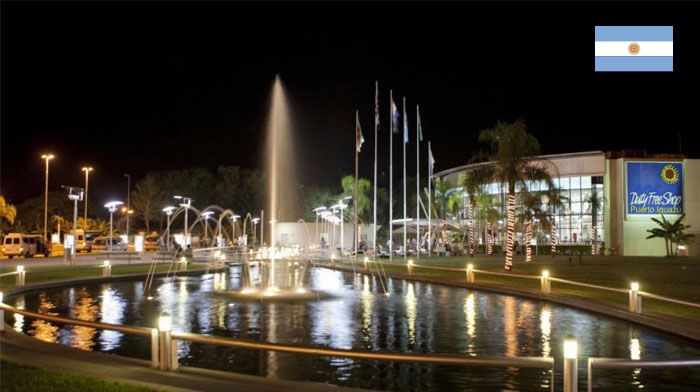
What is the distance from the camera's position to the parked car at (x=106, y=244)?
254ft

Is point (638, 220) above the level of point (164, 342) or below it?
above

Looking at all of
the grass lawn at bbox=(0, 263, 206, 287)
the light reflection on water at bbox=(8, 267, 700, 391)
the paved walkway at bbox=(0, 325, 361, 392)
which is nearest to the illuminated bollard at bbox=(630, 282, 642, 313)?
the light reflection on water at bbox=(8, 267, 700, 391)

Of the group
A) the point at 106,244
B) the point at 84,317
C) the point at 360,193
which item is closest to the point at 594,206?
the point at 360,193

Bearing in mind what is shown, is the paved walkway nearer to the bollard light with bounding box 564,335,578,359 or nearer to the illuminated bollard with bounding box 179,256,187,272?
the bollard light with bounding box 564,335,578,359

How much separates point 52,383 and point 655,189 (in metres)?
79.7

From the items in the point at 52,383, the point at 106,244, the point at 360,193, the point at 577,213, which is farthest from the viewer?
the point at 360,193

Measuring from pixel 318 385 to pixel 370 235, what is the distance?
3546 inches

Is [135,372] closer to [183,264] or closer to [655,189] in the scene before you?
[183,264]

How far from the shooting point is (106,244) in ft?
264

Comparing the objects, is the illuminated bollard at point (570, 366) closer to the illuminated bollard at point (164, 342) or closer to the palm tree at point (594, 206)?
the illuminated bollard at point (164, 342)

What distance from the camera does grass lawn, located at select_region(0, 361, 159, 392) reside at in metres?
9.60

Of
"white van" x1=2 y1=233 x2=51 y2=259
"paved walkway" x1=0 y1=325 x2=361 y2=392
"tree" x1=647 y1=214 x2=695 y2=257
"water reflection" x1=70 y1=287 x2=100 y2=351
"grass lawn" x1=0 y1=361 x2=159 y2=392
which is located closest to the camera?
"grass lawn" x1=0 y1=361 x2=159 y2=392

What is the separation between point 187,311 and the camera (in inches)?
836

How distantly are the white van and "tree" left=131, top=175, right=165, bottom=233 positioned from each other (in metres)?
46.2
